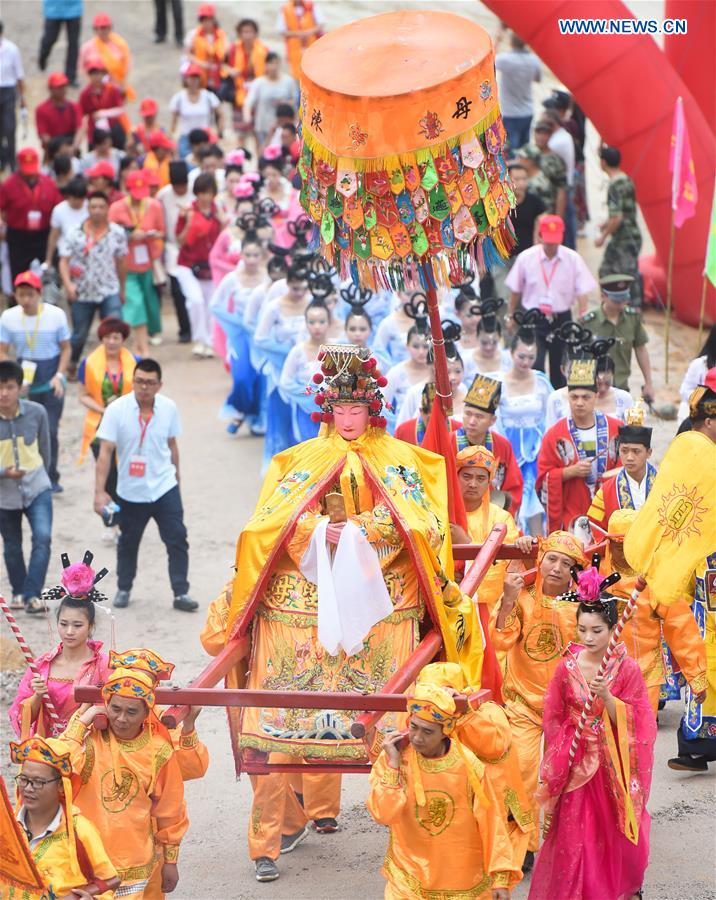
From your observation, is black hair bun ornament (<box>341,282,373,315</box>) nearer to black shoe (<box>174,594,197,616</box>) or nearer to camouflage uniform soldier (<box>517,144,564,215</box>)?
black shoe (<box>174,594,197,616</box>)

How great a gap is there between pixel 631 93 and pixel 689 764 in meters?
8.46

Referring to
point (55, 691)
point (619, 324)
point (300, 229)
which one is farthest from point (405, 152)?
point (300, 229)

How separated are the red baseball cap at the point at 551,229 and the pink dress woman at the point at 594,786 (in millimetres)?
Result: 6612

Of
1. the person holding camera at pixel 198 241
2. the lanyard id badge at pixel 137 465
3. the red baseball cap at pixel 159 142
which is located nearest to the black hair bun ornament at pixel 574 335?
the lanyard id badge at pixel 137 465

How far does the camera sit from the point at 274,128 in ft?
63.0

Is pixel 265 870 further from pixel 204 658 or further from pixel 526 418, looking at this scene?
pixel 526 418

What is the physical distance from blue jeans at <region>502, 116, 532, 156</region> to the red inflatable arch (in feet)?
7.19

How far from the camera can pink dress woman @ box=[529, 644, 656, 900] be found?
6.66 meters

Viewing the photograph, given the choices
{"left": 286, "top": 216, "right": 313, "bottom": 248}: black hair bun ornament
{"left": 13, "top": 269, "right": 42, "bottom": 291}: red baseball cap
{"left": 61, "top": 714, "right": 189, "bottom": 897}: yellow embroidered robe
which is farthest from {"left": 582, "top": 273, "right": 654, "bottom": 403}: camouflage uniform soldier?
{"left": 61, "top": 714, "right": 189, "bottom": 897}: yellow embroidered robe

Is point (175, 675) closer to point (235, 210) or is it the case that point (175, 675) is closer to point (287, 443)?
point (287, 443)

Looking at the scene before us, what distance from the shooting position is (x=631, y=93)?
1516cm

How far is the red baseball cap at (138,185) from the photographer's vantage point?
1620 cm

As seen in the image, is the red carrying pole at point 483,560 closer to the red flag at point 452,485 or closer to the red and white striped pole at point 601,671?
the red flag at point 452,485

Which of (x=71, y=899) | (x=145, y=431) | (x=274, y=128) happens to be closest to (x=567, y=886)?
(x=71, y=899)
